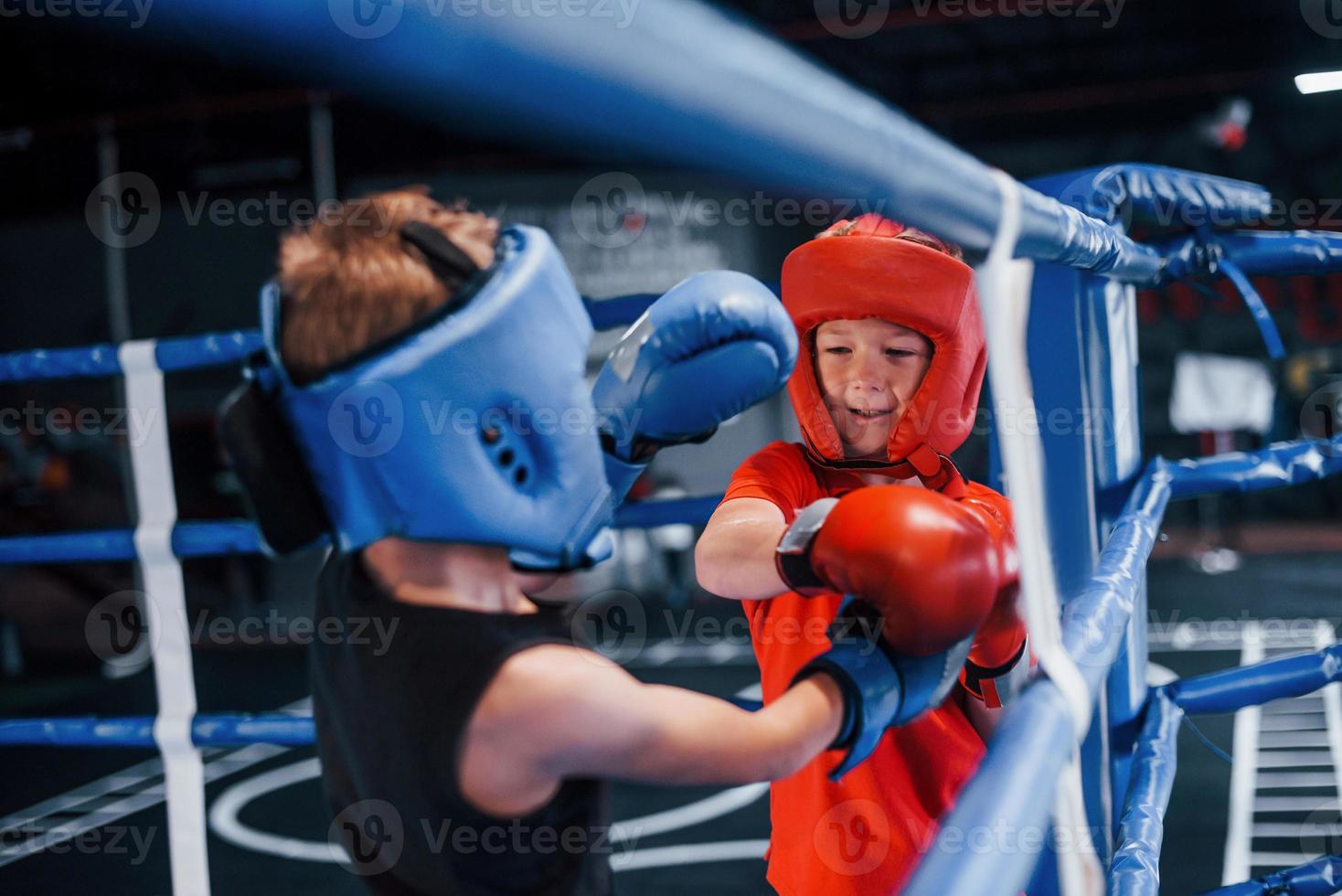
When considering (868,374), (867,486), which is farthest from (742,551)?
(868,374)

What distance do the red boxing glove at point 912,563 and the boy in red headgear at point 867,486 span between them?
152 mm

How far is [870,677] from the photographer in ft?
2.11

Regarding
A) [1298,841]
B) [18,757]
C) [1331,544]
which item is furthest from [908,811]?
[1331,544]

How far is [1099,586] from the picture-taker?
778 millimetres

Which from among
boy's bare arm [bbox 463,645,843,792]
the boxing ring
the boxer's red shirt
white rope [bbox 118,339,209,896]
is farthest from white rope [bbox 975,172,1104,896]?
white rope [bbox 118,339,209,896]

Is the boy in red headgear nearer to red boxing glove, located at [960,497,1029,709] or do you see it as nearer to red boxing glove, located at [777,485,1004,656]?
red boxing glove, located at [960,497,1029,709]

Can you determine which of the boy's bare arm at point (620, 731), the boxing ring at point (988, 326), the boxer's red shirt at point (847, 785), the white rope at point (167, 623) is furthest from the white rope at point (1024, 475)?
the white rope at point (167, 623)

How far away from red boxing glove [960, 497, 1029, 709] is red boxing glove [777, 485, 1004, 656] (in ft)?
0.21

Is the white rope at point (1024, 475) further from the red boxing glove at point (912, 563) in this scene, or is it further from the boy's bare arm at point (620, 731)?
the boy's bare arm at point (620, 731)

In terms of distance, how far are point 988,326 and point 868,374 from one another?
412 millimetres

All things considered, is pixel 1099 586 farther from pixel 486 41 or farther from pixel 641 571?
pixel 641 571

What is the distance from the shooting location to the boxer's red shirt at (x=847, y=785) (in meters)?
0.95

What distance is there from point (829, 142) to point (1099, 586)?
1.67 ft

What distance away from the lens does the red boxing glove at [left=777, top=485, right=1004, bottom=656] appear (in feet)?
2.14
